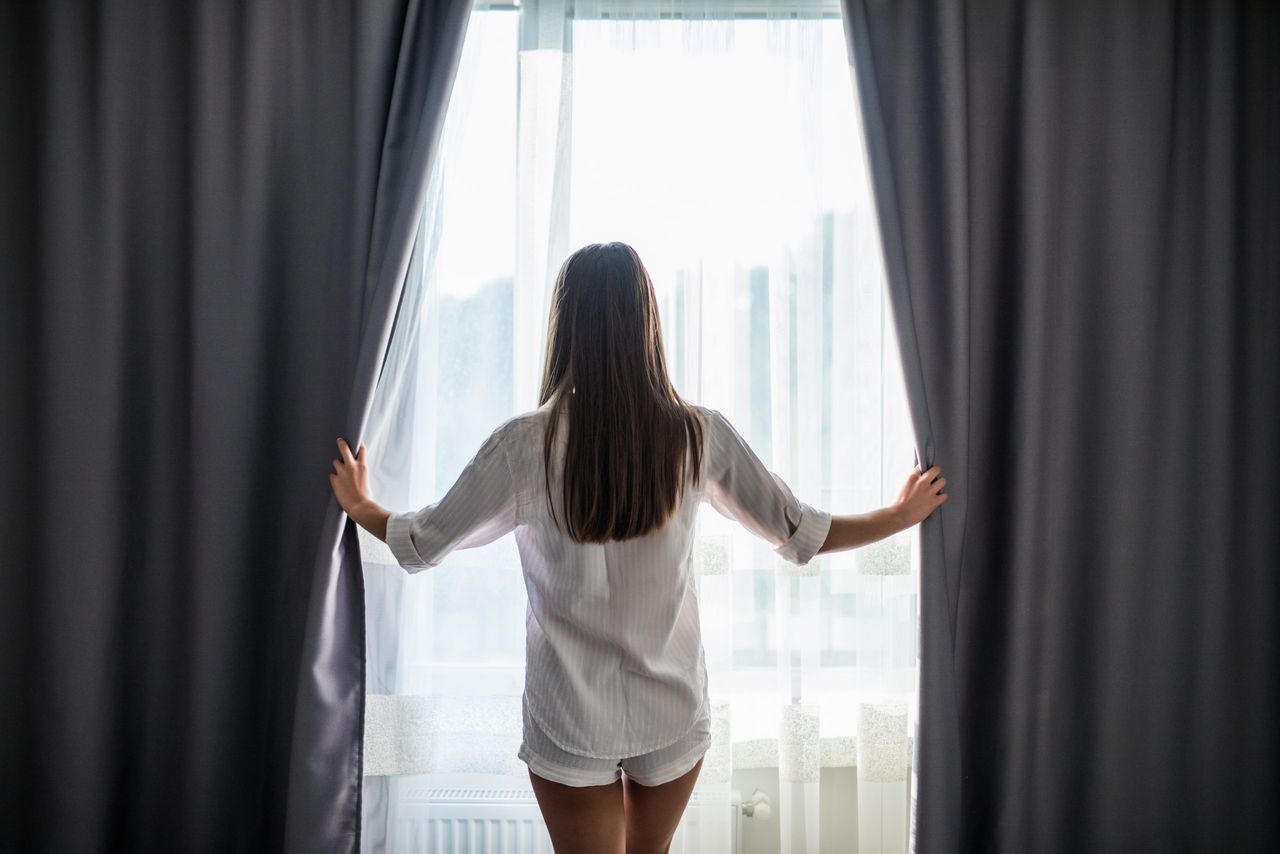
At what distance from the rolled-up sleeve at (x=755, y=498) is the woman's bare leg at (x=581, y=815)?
56 cm

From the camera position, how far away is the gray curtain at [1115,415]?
1872 millimetres

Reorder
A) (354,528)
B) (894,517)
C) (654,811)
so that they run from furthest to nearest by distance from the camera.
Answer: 1. (354,528)
2. (894,517)
3. (654,811)

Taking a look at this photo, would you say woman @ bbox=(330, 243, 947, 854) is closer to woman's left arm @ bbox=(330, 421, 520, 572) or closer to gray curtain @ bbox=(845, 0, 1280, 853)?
woman's left arm @ bbox=(330, 421, 520, 572)

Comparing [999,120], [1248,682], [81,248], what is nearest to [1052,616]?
[1248,682]

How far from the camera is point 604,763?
1.47 metres

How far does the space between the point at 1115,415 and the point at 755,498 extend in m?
0.97

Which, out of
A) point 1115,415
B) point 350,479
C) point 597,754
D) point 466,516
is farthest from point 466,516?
point 1115,415

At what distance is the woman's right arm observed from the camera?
167cm

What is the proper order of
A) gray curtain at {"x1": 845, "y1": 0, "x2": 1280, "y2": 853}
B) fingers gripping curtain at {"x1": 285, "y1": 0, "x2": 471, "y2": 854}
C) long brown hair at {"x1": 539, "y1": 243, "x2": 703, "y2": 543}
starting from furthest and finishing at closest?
gray curtain at {"x1": 845, "y1": 0, "x2": 1280, "y2": 853}, fingers gripping curtain at {"x1": 285, "y1": 0, "x2": 471, "y2": 854}, long brown hair at {"x1": 539, "y1": 243, "x2": 703, "y2": 543}

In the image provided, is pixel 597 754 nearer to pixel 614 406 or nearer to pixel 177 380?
pixel 614 406

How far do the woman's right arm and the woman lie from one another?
0.77 ft

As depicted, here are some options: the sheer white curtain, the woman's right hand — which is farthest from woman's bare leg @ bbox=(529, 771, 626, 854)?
the woman's right hand

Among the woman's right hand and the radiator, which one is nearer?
the woman's right hand

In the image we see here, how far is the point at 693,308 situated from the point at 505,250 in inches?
18.8
